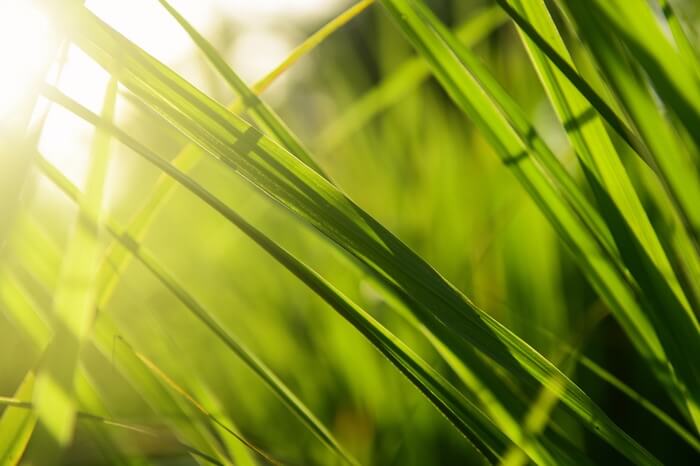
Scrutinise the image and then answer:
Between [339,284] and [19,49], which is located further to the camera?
[339,284]

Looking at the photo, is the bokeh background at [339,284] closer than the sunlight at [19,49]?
No

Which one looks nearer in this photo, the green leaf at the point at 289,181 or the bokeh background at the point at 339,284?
the green leaf at the point at 289,181

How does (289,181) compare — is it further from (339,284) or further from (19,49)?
(339,284)

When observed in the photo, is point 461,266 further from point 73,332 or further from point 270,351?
point 73,332

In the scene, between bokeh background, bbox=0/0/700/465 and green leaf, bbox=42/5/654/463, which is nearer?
green leaf, bbox=42/5/654/463

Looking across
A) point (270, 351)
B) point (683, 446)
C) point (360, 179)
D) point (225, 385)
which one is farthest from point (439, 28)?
point (360, 179)

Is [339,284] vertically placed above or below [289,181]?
above

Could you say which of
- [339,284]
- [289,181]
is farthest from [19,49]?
[339,284]

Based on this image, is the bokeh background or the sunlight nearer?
the sunlight
